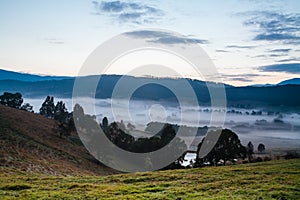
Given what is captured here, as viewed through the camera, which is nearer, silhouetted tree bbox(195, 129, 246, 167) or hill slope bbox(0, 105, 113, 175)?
hill slope bbox(0, 105, 113, 175)

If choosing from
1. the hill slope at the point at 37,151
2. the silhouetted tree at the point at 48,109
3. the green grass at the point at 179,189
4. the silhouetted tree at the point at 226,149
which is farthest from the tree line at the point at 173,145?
the silhouetted tree at the point at 48,109

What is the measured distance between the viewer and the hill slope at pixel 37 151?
42.3 metres

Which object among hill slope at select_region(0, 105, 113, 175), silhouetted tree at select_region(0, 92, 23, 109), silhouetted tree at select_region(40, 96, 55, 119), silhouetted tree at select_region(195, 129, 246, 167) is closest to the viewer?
hill slope at select_region(0, 105, 113, 175)

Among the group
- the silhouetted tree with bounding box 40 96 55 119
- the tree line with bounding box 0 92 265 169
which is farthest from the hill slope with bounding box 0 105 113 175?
the silhouetted tree with bounding box 40 96 55 119

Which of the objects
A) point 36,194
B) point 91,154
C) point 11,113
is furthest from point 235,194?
point 11,113

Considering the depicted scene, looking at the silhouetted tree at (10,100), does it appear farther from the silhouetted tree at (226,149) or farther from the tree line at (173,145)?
the silhouetted tree at (226,149)

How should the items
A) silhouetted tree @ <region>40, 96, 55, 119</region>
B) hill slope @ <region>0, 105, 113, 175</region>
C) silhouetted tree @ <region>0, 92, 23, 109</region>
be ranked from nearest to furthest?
1. hill slope @ <region>0, 105, 113, 175</region>
2. silhouetted tree @ <region>0, 92, 23, 109</region>
3. silhouetted tree @ <region>40, 96, 55, 119</region>

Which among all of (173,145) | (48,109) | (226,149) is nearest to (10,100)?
(48,109)

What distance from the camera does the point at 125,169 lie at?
221 feet

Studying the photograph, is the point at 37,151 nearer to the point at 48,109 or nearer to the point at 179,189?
the point at 179,189

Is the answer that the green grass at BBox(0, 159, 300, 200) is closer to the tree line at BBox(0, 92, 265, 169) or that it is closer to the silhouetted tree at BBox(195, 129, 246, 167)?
the silhouetted tree at BBox(195, 129, 246, 167)

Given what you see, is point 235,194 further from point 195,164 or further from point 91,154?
point 91,154

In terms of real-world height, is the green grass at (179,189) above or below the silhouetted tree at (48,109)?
Answer: below

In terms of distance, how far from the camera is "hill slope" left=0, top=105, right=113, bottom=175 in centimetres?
4228
